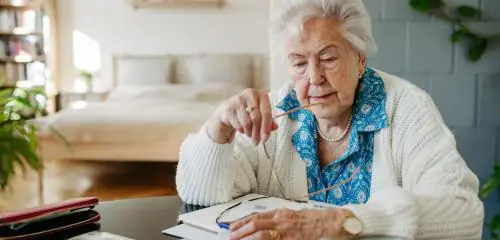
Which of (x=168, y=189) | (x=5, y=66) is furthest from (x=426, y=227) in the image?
(x=5, y=66)

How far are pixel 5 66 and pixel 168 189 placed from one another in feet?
9.87

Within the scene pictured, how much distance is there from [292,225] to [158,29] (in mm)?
5343

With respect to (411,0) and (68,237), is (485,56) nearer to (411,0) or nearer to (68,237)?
(411,0)

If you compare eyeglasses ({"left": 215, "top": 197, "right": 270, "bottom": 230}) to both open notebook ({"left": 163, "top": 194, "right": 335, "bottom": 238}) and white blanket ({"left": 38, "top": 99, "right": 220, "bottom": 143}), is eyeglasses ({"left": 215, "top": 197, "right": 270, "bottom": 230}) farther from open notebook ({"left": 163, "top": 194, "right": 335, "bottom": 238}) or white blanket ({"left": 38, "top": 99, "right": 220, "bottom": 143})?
white blanket ({"left": 38, "top": 99, "right": 220, "bottom": 143})

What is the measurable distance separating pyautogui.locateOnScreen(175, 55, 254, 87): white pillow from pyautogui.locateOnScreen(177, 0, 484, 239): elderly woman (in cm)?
411

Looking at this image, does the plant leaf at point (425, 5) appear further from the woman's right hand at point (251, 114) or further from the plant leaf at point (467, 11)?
the woman's right hand at point (251, 114)

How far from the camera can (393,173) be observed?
4.21ft

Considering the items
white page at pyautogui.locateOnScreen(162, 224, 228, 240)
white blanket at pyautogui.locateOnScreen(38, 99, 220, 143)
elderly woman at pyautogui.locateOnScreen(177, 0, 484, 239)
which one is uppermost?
elderly woman at pyautogui.locateOnScreen(177, 0, 484, 239)

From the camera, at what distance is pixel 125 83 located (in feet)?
18.8

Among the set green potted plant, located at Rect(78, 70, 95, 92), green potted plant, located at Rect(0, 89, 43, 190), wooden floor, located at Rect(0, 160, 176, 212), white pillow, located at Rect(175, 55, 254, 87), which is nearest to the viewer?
green potted plant, located at Rect(0, 89, 43, 190)

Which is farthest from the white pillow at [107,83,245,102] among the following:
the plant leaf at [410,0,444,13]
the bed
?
the plant leaf at [410,0,444,13]

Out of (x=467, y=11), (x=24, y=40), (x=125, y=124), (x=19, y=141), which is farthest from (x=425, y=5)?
(x=24, y=40)

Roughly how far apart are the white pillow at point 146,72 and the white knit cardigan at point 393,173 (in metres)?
4.33

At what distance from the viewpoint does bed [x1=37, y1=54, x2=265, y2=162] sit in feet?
12.8
